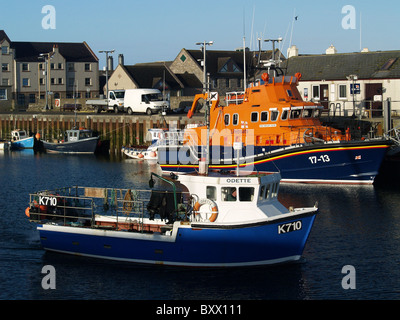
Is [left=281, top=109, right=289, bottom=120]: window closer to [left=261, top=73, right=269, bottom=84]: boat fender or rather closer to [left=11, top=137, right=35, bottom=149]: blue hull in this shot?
[left=261, top=73, right=269, bottom=84]: boat fender

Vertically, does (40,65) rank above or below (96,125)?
above

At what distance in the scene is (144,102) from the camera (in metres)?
71.4

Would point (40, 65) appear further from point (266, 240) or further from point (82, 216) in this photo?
point (266, 240)

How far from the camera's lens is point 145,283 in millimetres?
23750

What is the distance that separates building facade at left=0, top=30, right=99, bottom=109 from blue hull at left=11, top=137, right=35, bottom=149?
89.3ft

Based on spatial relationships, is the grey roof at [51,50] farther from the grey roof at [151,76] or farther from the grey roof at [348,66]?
the grey roof at [348,66]

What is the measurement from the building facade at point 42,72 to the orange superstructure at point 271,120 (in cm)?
5889

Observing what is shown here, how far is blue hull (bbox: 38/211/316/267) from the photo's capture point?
24219mm

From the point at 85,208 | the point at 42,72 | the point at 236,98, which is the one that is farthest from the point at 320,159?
the point at 42,72

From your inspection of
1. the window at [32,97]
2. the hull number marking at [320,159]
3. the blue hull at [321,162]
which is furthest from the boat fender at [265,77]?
the window at [32,97]

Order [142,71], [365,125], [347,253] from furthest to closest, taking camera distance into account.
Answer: [142,71]
[365,125]
[347,253]
